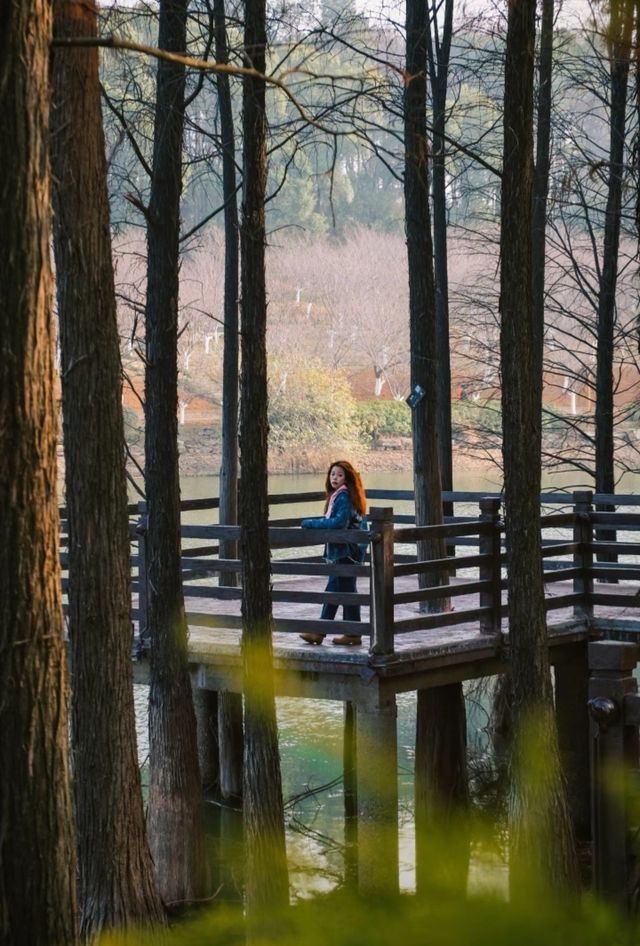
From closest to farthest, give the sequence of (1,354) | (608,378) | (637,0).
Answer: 1. (1,354)
2. (637,0)
3. (608,378)

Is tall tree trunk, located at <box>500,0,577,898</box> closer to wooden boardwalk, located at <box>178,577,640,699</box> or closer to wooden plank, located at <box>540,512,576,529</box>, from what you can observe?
wooden boardwalk, located at <box>178,577,640,699</box>

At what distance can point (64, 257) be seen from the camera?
7.18 meters

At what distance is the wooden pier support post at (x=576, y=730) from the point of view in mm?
11961

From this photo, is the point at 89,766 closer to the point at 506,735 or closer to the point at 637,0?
the point at 637,0

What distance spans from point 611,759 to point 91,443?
305 centimetres

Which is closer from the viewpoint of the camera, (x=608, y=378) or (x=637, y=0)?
(x=637, y=0)

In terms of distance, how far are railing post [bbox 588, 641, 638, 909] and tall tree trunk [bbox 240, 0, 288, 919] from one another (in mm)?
2803

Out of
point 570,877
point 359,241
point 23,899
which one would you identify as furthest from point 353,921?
point 359,241

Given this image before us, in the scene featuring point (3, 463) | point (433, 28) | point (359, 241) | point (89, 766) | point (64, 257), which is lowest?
point (89, 766)

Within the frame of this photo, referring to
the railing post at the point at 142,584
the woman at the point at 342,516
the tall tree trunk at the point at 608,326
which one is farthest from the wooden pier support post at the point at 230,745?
the tall tree trunk at the point at 608,326

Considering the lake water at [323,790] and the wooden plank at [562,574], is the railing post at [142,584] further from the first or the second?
the wooden plank at [562,574]

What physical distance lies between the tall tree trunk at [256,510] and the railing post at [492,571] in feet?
6.65

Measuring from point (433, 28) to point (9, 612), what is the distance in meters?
12.5

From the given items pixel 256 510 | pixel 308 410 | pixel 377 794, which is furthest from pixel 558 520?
pixel 308 410
